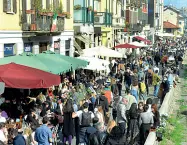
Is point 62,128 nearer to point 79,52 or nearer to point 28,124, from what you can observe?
point 28,124

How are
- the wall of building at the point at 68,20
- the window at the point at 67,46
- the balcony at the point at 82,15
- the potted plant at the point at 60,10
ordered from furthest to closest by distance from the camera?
1. the balcony at the point at 82,15
2. the window at the point at 67,46
3. the wall of building at the point at 68,20
4. the potted plant at the point at 60,10

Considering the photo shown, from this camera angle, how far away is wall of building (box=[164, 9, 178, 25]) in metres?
145

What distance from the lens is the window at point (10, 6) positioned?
19070mm

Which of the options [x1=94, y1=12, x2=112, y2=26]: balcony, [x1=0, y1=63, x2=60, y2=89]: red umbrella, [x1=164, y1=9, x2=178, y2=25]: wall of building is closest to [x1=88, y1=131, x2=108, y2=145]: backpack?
[x1=0, y1=63, x2=60, y2=89]: red umbrella

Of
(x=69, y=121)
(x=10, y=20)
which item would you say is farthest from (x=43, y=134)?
(x=10, y=20)

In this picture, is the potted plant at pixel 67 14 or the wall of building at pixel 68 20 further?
the wall of building at pixel 68 20

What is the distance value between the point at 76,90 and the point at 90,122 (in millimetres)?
6614

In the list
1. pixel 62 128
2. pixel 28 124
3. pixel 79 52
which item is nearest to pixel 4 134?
pixel 28 124

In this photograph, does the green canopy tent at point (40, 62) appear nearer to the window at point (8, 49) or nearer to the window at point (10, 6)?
the window at point (8, 49)

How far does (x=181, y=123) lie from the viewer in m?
19.2

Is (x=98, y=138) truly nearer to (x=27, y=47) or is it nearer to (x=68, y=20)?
(x=27, y=47)

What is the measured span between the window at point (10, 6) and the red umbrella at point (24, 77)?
5234mm

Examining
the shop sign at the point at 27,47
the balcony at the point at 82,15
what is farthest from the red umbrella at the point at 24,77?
the balcony at the point at 82,15

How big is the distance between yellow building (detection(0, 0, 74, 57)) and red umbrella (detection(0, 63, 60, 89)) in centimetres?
474
